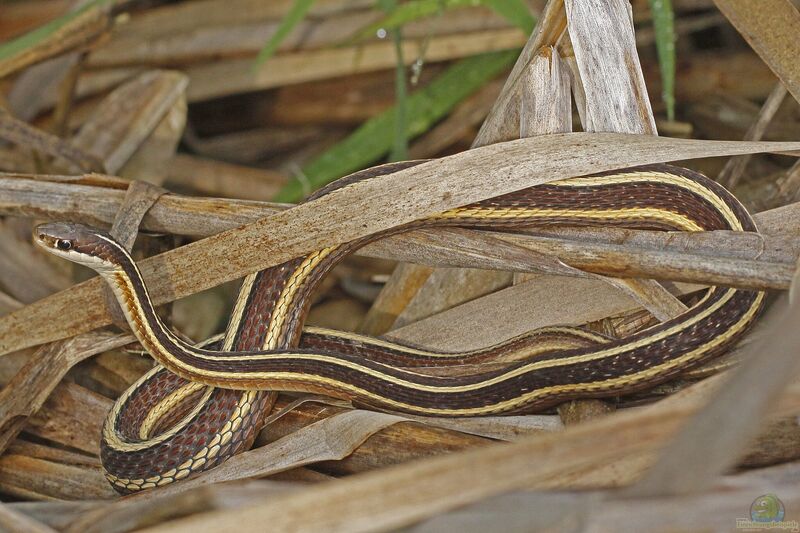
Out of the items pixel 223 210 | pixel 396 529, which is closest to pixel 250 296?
pixel 223 210

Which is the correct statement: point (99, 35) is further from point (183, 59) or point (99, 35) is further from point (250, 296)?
point (250, 296)

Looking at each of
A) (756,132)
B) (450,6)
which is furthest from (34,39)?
(756,132)

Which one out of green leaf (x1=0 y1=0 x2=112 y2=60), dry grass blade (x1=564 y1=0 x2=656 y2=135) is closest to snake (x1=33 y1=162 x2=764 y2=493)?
dry grass blade (x1=564 y1=0 x2=656 y2=135)

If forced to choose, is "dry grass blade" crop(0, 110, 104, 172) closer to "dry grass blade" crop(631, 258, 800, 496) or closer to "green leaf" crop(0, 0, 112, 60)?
"green leaf" crop(0, 0, 112, 60)

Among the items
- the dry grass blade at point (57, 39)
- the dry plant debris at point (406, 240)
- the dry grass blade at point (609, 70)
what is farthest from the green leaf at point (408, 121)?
the dry grass blade at point (609, 70)

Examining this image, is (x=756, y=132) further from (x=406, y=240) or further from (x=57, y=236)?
(x=57, y=236)

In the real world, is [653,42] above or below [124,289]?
above
